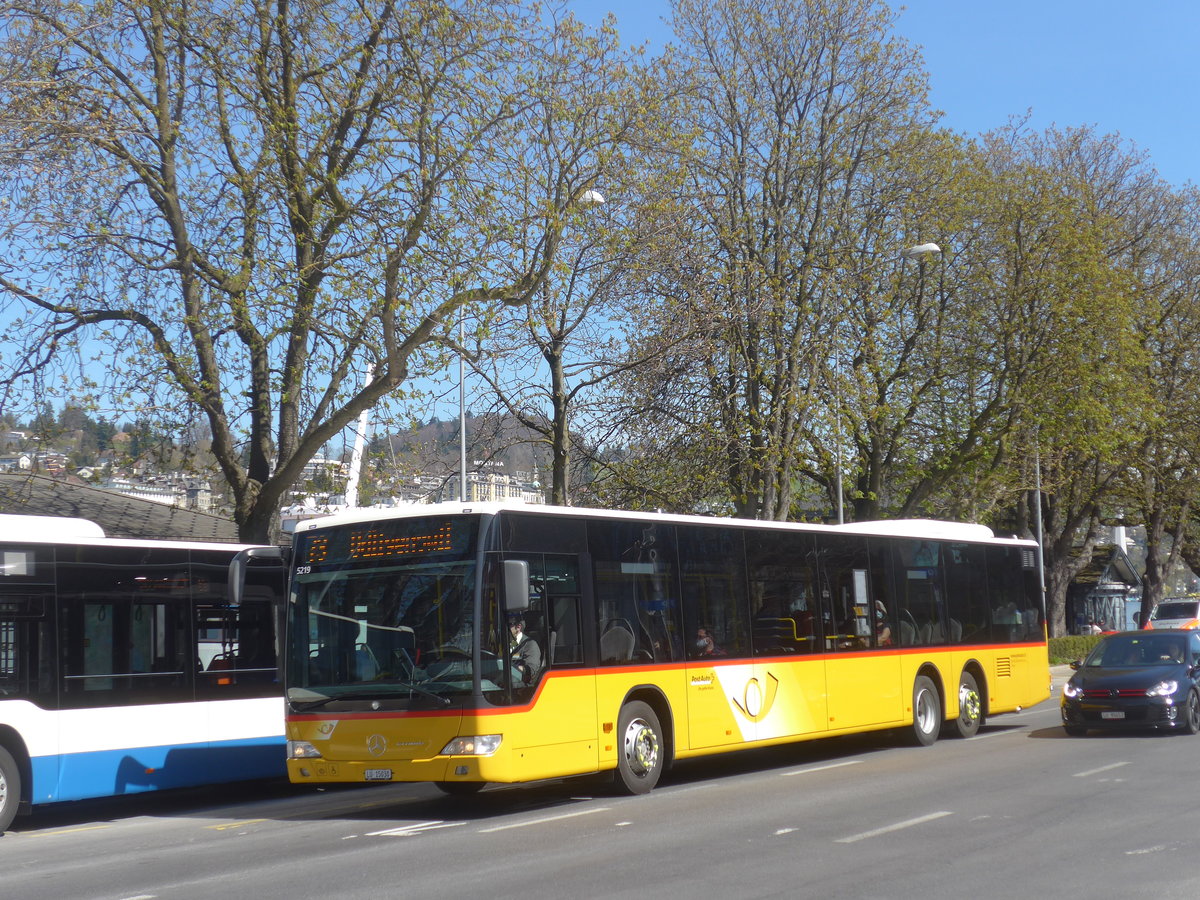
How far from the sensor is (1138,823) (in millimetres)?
10508

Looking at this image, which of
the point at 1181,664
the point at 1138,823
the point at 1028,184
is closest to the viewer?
the point at 1138,823

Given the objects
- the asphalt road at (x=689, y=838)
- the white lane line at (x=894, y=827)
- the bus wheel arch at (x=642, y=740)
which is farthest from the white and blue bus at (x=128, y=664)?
the white lane line at (x=894, y=827)

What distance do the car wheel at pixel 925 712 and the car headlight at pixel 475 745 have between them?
8712mm

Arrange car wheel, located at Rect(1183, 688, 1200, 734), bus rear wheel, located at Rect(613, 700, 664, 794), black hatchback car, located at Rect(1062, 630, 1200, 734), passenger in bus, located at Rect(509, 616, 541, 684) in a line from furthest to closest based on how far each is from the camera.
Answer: car wheel, located at Rect(1183, 688, 1200, 734) < black hatchback car, located at Rect(1062, 630, 1200, 734) < bus rear wheel, located at Rect(613, 700, 664, 794) < passenger in bus, located at Rect(509, 616, 541, 684)

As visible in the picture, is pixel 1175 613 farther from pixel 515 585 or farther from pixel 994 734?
pixel 515 585

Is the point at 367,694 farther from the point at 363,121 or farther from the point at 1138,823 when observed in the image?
the point at 363,121

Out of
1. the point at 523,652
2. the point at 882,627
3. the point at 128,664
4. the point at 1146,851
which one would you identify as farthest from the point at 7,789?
the point at 882,627

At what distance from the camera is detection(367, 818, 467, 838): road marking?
11.3m

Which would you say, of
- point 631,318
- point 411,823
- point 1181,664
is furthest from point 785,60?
point 411,823

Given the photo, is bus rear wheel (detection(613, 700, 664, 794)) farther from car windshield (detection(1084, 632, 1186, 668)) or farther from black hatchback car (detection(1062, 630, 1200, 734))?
car windshield (detection(1084, 632, 1186, 668))

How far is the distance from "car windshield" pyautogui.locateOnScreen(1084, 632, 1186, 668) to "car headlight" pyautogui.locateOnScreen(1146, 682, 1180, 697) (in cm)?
75

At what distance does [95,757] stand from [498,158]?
1120 cm

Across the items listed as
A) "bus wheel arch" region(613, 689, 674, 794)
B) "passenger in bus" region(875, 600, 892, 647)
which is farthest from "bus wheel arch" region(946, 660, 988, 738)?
"bus wheel arch" region(613, 689, 674, 794)

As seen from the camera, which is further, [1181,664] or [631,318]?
[631,318]
